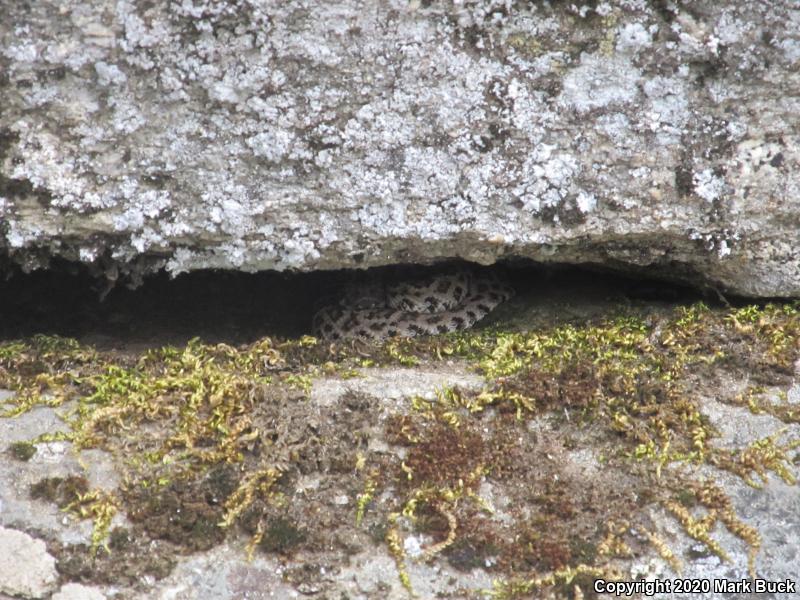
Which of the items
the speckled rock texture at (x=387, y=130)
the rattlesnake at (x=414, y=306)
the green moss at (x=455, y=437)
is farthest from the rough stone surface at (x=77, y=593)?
the rattlesnake at (x=414, y=306)

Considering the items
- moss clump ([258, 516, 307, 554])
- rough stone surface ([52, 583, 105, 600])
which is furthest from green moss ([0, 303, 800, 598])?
rough stone surface ([52, 583, 105, 600])

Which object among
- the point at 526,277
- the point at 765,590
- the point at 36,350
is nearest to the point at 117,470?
the point at 36,350

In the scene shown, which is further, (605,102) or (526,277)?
(526,277)

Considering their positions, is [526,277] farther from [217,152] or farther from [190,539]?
[190,539]

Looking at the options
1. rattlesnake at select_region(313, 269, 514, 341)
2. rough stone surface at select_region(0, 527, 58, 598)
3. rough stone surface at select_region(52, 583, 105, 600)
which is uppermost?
rough stone surface at select_region(0, 527, 58, 598)

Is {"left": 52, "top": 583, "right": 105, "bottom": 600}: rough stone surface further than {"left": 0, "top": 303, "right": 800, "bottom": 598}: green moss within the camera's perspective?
No

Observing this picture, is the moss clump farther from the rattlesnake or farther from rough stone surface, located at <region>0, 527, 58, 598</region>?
the rattlesnake
